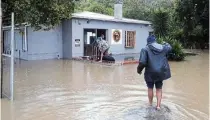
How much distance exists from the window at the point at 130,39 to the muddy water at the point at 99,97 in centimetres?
1169

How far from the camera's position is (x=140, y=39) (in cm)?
2678

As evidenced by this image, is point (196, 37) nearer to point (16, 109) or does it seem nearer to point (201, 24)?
point (201, 24)

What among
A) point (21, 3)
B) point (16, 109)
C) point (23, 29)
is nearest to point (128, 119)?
point (16, 109)

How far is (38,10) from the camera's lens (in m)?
15.2

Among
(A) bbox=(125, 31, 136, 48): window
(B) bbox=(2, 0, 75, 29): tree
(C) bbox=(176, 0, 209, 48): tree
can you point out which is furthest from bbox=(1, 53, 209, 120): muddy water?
(C) bbox=(176, 0, 209, 48): tree

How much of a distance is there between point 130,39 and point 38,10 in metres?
11.8

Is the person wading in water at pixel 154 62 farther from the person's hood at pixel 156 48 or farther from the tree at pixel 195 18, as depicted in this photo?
the tree at pixel 195 18

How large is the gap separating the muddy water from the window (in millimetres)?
11688

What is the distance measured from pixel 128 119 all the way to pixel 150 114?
0.59 metres

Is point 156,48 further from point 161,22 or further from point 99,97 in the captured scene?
point 161,22

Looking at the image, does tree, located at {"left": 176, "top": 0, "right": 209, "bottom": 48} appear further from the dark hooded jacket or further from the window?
the dark hooded jacket

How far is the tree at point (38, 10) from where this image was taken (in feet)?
45.1

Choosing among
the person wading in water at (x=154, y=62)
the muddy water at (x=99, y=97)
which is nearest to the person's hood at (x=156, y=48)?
the person wading in water at (x=154, y=62)

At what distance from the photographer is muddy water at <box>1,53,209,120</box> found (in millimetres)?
7195
